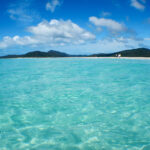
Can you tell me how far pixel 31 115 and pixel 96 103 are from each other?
235cm

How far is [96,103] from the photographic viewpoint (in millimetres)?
5547

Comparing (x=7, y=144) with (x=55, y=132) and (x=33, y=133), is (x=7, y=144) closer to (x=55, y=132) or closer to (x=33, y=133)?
(x=33, y=133)

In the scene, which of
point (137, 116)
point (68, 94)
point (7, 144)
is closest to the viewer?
point (7, 144)

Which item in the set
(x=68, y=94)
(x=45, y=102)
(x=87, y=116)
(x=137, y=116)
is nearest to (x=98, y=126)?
(x=87, y=116)

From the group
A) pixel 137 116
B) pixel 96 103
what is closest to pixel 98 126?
pixel 137 116

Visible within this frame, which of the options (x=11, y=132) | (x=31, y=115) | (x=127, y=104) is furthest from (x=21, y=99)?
(x=127, y=104)

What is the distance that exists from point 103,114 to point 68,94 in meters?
2.43

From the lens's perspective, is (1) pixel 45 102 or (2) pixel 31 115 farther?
(1) pixel 45 102

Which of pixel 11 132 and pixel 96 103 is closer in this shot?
pixel 11 132

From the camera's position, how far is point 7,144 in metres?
3.12

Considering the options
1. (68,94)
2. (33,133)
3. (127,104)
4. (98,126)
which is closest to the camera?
(33,133)

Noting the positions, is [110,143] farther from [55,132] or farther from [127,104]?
[127,104]

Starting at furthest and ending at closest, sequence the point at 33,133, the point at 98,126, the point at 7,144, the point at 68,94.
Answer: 1. the point at 68,94
2. the point at 98,126
3. the point at 33,133
4. the point at 7,144

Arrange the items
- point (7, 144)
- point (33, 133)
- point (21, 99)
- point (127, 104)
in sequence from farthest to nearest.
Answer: point (21, 99) → point (127, 104) → point (33, 133) → point (7, 144)
